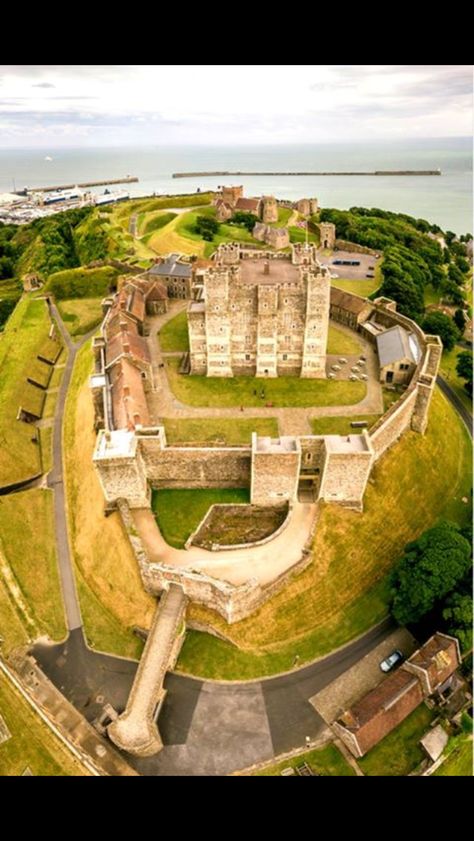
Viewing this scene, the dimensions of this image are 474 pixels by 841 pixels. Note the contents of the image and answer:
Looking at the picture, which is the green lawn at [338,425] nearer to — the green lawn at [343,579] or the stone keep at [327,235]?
the green lawn at [343,579]

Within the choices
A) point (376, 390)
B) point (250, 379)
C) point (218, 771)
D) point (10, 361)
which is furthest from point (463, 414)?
point (10, 361)

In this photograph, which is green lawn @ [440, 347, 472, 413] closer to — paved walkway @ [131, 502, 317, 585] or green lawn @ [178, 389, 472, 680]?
green lawn @ [178, 389, 472, 680]

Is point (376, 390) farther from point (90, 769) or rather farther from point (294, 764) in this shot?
point (90, 769)

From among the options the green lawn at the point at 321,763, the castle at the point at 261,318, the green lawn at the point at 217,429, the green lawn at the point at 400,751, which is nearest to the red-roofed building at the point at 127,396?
the green lawn at the point at 217,429

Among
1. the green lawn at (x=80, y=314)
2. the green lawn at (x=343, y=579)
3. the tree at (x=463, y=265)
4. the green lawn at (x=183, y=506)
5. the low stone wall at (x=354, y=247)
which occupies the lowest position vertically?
the green lawn at (x=343, y=579)

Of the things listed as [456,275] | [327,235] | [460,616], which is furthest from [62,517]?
[456,275]

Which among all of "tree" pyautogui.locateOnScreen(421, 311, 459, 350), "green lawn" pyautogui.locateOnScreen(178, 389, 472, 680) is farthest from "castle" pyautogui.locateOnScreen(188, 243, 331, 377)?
"tree" pyautogui.locateOnScreen(421, 311, 459, 350)
